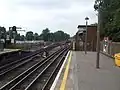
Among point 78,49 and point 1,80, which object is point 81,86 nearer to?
point 1,80

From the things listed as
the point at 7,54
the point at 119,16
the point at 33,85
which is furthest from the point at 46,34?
the point at 33,85

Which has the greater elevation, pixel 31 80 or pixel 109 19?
pixel 109 19

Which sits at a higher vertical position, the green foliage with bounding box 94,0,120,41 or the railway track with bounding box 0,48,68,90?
the green foliage with bounding box 94,0,120,41

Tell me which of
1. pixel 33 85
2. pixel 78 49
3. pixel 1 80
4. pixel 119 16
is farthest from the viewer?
pixel 78 49

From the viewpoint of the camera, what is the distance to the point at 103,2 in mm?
71312

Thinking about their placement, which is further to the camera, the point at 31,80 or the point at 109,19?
the point at 109,19

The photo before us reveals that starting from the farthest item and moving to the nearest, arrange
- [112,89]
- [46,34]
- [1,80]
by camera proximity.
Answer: [46,34], [1,80], [112,89]

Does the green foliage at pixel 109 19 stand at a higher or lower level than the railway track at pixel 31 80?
higher

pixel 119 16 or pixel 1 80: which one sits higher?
pixel 119 16

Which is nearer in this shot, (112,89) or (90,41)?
(112,89)

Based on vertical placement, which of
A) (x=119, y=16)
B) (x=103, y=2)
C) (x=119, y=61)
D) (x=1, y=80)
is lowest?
(x=1, y=80)

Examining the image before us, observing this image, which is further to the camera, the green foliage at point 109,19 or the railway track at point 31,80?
the green foliage at point 109,19

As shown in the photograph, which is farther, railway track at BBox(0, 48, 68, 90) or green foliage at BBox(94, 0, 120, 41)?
green foliage at BBox(94, 0, 120, 41)

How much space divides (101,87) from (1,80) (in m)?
12.3
